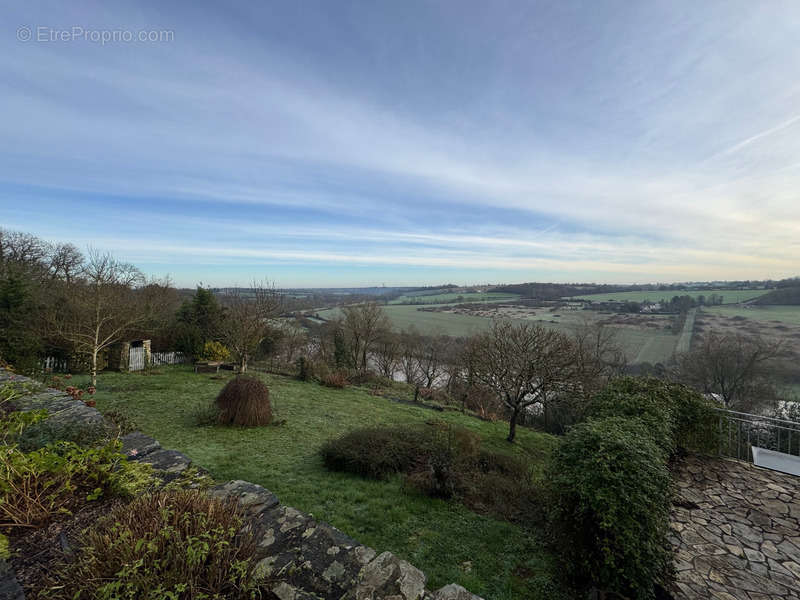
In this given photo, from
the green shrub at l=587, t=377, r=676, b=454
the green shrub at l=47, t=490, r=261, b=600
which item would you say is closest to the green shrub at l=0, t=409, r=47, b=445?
the green shrub at l=47, t=490, r=261, b=600

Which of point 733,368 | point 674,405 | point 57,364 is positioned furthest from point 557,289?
point 57,364

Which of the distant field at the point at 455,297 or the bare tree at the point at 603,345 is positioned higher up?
the distant field at the point at 455,297

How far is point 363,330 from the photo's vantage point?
84.5 feet

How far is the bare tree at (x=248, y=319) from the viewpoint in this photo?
1561 cm

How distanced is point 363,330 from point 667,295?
105 ft

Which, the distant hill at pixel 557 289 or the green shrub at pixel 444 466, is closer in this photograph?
the green shrub at pixel 444 466

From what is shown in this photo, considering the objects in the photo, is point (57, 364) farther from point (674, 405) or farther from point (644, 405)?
point (674, 405)

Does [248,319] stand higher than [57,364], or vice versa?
[248,319]

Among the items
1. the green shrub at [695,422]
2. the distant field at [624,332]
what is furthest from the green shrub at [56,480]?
the distant field at [624,332]

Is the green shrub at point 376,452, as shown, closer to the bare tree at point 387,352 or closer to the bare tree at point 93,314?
the bare tree at point 93,314

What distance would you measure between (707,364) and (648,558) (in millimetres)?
21850

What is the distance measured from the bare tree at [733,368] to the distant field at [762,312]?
3.91 metres

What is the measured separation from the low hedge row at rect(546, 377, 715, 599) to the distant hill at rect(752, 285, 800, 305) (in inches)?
1116

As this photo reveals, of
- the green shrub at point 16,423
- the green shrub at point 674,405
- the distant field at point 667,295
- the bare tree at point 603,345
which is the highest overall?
the distant field at point 667,295
